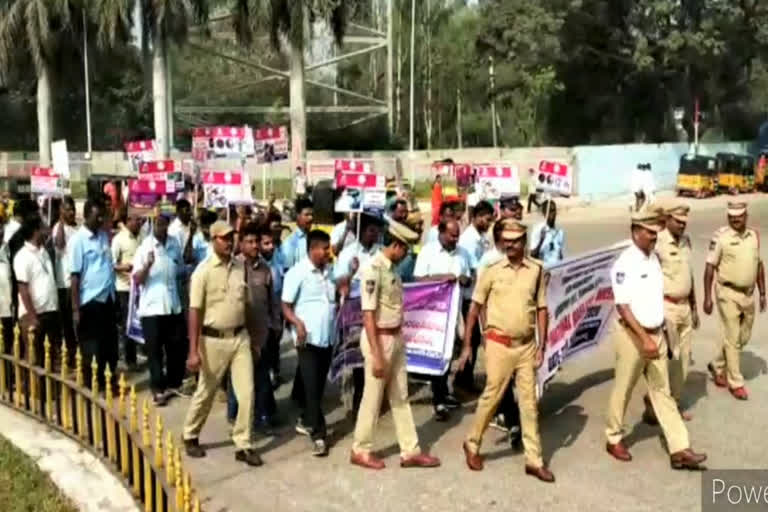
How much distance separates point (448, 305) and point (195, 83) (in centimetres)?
6651

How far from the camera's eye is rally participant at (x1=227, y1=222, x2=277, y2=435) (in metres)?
7.43

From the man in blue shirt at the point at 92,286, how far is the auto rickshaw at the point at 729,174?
105 feet

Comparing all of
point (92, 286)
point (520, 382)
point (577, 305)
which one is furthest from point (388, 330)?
point (92, 286)

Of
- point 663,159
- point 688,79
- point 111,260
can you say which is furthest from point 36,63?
point 111,260

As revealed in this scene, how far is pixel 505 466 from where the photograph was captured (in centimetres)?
696

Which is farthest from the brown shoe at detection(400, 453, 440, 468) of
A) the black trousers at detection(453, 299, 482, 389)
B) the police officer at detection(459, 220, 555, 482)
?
the black trousers at detection(453, 299, 482, 389)

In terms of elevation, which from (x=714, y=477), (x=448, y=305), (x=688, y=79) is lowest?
(x=714, y=477)

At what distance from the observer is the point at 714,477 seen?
671cm

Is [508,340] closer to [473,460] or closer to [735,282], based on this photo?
[473,460]

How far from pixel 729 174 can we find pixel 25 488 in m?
34.6

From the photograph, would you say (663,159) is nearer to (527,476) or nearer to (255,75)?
(255,75)

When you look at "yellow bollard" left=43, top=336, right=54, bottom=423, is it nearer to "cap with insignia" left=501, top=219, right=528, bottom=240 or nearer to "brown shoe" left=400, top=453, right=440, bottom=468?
"brown shoe" left=400, top=453, right=440, bottom=468

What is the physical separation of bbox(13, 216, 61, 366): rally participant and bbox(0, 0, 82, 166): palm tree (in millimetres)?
32939

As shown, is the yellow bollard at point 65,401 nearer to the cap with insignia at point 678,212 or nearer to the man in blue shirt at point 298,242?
the man in blue shirt at point 298,242
